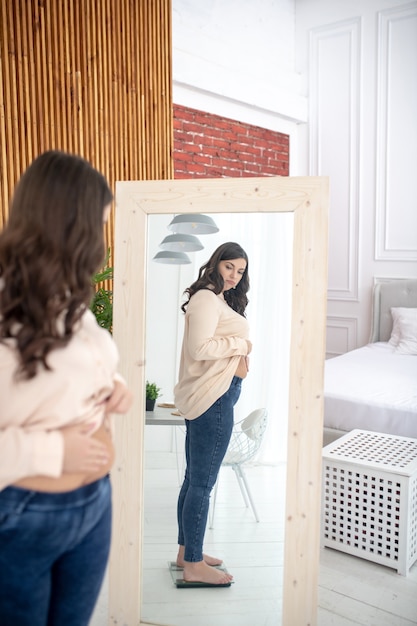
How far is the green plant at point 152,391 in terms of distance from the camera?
212cm

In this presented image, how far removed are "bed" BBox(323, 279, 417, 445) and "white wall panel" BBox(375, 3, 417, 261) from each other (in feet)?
1.38

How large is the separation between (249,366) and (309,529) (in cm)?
58

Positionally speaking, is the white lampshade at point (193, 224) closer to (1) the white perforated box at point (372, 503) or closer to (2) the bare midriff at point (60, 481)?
(2) the bare midriff at point (60, 481)

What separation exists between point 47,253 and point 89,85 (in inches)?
99.0

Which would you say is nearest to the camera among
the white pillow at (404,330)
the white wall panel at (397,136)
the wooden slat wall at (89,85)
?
the wooden slat wall at (89,85)

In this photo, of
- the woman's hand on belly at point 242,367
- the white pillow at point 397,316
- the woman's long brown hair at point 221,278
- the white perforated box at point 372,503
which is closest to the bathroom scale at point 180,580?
the woman's hand on belly at point 242,367

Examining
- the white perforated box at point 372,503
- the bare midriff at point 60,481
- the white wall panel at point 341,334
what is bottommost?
the white perforated box at point 372,503

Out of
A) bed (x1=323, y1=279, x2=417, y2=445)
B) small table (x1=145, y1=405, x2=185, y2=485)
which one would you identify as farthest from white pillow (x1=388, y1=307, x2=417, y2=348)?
small table (x1=145, y1=405, x2=185, y2=485)

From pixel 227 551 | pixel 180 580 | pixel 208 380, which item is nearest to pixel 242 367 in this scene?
pixel 208 380

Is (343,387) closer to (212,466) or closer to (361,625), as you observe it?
(361,625)

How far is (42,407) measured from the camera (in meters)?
1.23

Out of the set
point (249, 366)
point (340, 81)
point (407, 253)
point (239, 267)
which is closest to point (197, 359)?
point (249, 366)

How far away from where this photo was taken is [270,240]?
2.01 metres

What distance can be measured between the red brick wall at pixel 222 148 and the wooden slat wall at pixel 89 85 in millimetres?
904
